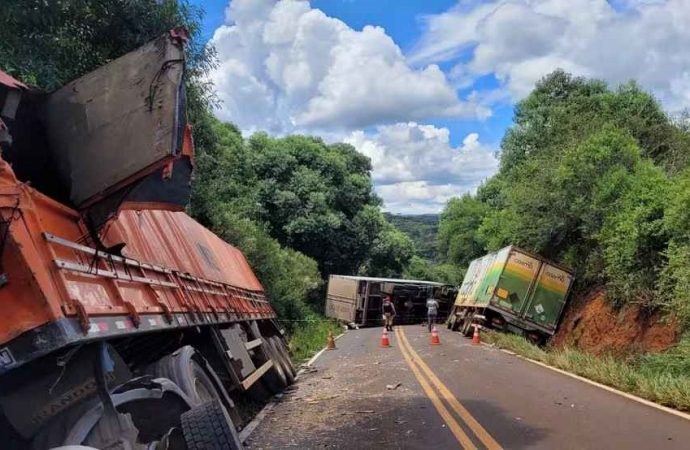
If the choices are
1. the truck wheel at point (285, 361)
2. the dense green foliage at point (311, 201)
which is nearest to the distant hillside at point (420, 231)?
the dense green foliage at point (311, 201)

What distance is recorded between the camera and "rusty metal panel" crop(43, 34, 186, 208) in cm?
438

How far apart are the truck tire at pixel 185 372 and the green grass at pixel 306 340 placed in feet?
34.7

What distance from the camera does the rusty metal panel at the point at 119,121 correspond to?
4379 millimetres

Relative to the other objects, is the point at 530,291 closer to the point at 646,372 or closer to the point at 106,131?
the point at 646,372

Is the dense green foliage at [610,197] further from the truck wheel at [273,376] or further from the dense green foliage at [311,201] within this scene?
the dense green foliage at [311,201]

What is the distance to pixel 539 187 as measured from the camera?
22062 millimetres

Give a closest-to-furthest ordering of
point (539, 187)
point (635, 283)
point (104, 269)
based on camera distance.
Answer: point (104, 269)
point (635, 283)
point (539, 187)

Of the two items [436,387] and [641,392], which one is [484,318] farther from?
[641,392]

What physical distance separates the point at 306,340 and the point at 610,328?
32.4 feet

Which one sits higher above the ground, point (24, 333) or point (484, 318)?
point (24, 333)

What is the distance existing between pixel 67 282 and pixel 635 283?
46.1ft

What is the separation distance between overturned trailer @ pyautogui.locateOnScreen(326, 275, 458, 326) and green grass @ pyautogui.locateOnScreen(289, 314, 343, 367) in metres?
3.71

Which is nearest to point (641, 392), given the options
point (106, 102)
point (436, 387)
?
point (436, 387)

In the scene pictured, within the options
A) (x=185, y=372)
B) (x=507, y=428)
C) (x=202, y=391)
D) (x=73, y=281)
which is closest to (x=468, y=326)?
(x=507, y=428)
